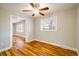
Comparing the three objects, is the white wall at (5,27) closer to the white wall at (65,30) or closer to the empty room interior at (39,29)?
the empty room interior at (39,29)

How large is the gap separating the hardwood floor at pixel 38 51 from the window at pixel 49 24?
329 mm

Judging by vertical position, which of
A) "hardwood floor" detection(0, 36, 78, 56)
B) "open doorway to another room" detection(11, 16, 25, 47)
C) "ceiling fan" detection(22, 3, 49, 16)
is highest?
"ceiling fan" detection(22, 3, 49, 16)

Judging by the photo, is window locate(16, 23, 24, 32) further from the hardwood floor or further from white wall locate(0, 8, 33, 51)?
the hardwood floor

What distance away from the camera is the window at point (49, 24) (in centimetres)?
157

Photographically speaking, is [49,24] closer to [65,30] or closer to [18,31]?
[65,30]

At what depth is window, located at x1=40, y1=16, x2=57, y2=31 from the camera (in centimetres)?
157

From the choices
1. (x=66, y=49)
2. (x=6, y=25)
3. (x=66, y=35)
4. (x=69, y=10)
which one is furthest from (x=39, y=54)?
(x=69, y=10)

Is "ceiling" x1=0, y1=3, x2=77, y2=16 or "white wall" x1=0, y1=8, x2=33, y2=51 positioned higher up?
"ceiling" x1=0, y1=3, x2=77, y2=16

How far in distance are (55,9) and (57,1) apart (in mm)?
153

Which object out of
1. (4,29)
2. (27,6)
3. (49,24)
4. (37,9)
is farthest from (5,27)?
(49,24)

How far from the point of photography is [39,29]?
1666mm

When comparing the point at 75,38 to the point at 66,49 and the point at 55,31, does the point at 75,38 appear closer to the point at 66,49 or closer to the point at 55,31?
the point at 66,49

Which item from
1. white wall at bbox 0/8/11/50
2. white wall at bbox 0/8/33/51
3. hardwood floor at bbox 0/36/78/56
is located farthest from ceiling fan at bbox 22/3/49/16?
hardwood floor at bbox 0/36/78/56

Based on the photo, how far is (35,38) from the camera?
5.41 ft
